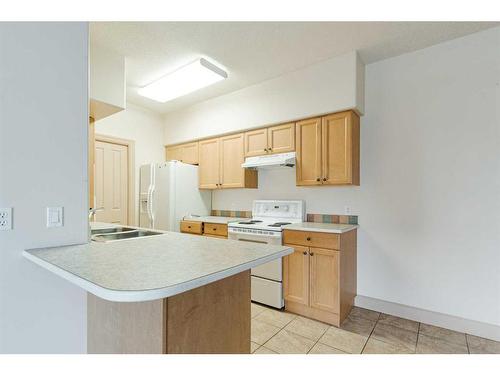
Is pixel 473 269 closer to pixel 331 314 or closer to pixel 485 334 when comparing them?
pixel 485 334

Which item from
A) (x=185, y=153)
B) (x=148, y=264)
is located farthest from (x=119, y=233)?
(x=185, y=153)

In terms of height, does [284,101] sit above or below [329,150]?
above

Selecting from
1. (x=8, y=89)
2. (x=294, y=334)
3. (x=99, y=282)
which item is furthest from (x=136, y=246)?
(x=294, y=334)

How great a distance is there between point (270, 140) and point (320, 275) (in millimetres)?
1672

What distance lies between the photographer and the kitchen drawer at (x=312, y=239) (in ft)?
7.92

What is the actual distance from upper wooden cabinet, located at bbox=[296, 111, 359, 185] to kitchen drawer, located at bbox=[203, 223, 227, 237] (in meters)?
1.10

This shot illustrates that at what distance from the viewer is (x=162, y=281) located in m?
0.81

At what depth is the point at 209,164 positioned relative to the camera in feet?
12.6

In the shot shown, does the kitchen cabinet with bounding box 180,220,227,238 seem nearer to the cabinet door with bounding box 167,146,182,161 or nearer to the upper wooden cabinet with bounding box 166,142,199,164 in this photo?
the upper wooden cabinet with bounding box 166,142,199,164

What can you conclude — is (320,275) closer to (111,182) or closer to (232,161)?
(232,161)

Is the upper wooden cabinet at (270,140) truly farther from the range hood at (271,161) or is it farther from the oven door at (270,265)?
the oven door at (270,265)

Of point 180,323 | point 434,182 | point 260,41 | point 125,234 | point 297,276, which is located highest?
point 260,41

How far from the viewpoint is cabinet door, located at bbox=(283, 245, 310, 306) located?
8.41ft

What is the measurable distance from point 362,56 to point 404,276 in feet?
7.53
